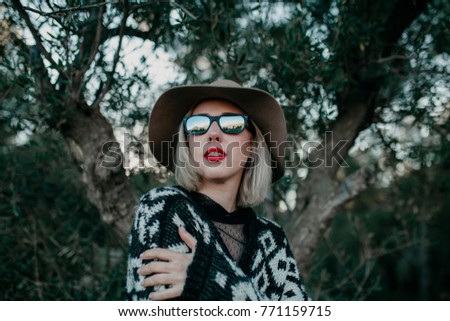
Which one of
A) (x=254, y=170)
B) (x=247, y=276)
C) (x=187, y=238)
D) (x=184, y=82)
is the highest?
(x=184, y=82)

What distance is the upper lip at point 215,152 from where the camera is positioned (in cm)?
263

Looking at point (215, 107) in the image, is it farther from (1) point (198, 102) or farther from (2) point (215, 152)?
(2) point (215, 152)

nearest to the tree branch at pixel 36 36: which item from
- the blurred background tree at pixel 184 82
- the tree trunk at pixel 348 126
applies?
the blurred background tree at pixel 184 82

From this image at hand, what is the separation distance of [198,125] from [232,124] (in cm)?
21

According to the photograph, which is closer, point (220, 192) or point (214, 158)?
point (214, 158)

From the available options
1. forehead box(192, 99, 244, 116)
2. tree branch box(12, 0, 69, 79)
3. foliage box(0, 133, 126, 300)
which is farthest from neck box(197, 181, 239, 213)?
foliage box(0, 133, 126, 300)

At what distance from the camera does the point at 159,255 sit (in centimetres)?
203

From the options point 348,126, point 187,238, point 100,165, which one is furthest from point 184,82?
point 187,238

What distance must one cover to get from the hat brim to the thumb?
944 millimetres

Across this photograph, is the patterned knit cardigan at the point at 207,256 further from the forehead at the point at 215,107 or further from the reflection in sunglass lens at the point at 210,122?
the forehead at the point at 215,107

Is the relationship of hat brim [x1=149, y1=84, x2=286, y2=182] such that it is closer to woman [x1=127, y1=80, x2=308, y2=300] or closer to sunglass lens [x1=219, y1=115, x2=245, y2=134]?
woman [x1=127, y1=80, x2=308, y2=300]

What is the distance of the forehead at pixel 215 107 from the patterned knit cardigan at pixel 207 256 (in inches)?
21.4

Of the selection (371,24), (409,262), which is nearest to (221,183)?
(371,24)

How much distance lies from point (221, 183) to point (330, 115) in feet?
5.56
